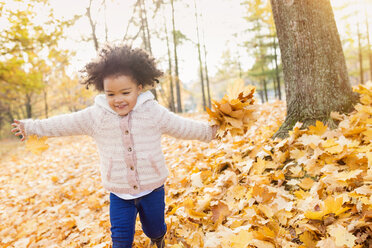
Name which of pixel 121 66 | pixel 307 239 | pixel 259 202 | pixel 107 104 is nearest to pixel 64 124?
pixel 107 104

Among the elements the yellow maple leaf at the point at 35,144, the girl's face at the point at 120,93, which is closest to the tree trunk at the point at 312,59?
the girl's face at the point at 120,93

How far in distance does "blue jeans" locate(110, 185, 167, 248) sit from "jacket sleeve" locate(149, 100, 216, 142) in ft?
1.60

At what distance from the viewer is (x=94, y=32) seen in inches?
516

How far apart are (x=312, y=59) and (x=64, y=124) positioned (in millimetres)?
2522

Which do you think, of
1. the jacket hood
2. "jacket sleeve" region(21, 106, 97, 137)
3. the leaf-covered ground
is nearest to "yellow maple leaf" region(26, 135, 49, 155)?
"jacket sleeve" region(21, 106, 97, 137)

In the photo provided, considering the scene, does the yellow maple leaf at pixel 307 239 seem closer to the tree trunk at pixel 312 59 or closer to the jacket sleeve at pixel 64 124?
the tree trunk at pixel 312 59

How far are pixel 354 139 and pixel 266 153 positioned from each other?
783 mm

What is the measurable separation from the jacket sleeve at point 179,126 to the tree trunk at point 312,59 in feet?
3.90

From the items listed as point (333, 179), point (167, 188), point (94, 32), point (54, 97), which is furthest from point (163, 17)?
point (333, 179)

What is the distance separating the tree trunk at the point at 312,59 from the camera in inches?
105

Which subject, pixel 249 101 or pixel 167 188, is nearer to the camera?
pixel 249 101

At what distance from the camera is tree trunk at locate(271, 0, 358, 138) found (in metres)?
2.67

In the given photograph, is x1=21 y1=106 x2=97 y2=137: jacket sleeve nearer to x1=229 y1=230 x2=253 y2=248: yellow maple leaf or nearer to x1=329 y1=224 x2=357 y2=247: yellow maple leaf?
x1=229 y1=230 x2=253 y2=248: yellow maple leaf

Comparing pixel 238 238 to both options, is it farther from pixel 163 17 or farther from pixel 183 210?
pixel 163 17
